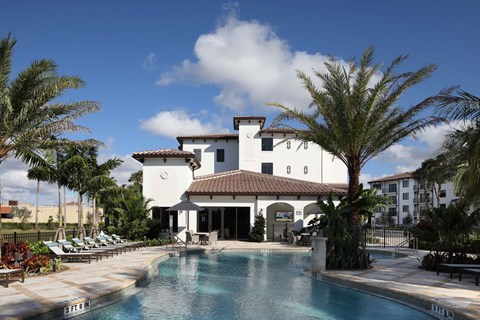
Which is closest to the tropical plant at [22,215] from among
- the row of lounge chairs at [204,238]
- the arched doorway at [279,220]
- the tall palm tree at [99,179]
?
the tall palm tree at [99,179]

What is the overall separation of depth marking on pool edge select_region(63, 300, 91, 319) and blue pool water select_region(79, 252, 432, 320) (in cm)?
23

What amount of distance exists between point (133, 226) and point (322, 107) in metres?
15.6

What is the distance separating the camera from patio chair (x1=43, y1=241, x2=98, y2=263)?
1612cm

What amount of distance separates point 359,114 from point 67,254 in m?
12.8

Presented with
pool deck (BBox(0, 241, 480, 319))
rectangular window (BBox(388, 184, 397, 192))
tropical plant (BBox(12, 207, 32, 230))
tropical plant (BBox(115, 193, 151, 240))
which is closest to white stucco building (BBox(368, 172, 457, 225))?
rectangular window (BBox(388, 184, 397, 192))

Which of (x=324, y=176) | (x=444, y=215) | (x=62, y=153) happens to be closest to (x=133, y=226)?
(x=62, y=153)

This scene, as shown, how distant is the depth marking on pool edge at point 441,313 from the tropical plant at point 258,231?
19.3 metres

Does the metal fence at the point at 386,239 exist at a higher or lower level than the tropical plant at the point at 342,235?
lower

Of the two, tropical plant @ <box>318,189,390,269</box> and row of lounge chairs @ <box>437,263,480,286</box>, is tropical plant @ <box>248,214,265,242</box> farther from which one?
row of lounge chairs @ <box>437,263,480,286</box>

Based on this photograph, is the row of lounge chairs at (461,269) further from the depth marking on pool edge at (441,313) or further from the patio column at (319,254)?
the patio column at (319,254)

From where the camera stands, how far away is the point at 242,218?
33125 millimetres

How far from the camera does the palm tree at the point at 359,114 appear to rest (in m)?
15.2

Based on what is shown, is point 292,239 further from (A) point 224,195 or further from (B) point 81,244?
(B) point 81,244

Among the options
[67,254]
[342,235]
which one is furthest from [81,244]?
[342,235]
